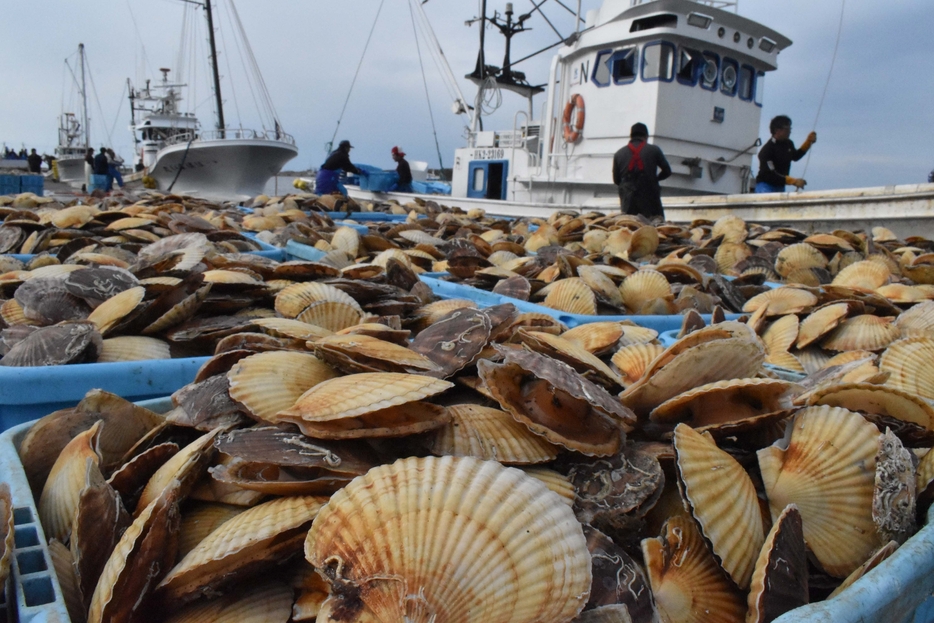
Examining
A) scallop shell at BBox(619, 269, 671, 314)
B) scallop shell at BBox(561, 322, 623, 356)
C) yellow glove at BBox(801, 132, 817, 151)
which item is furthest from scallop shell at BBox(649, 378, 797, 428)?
yellow glove at BBox(801, 132, 817, 151)

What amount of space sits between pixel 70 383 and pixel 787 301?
2.25m

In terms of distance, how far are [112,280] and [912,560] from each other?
2037 millimetres

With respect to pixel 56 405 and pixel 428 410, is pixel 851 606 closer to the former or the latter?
pixel 428 410

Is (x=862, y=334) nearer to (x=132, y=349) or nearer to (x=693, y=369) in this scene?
(x=693, y=369)

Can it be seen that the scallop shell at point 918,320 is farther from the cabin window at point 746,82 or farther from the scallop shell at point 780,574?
the cabin window at point 746,82

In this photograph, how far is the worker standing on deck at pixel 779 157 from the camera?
20.7ft

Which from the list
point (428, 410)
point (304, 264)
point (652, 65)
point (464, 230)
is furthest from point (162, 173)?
point (428, 410)

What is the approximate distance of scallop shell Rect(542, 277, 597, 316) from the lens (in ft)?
7.72

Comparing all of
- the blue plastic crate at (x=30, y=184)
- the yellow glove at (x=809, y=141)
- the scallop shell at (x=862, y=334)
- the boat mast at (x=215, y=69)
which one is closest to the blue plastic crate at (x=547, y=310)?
the scallop shell at (x=862, y=334)

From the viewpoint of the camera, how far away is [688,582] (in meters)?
0.84

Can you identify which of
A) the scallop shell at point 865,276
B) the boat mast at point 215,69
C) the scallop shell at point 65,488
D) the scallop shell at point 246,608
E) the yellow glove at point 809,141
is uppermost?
the boat mast at point 215,69

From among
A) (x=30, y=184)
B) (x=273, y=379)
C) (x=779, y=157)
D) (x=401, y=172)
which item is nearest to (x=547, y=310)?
(x=273, y=379)

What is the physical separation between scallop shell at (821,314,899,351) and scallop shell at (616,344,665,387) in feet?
2.62

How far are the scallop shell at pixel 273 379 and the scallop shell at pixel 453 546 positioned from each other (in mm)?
372
